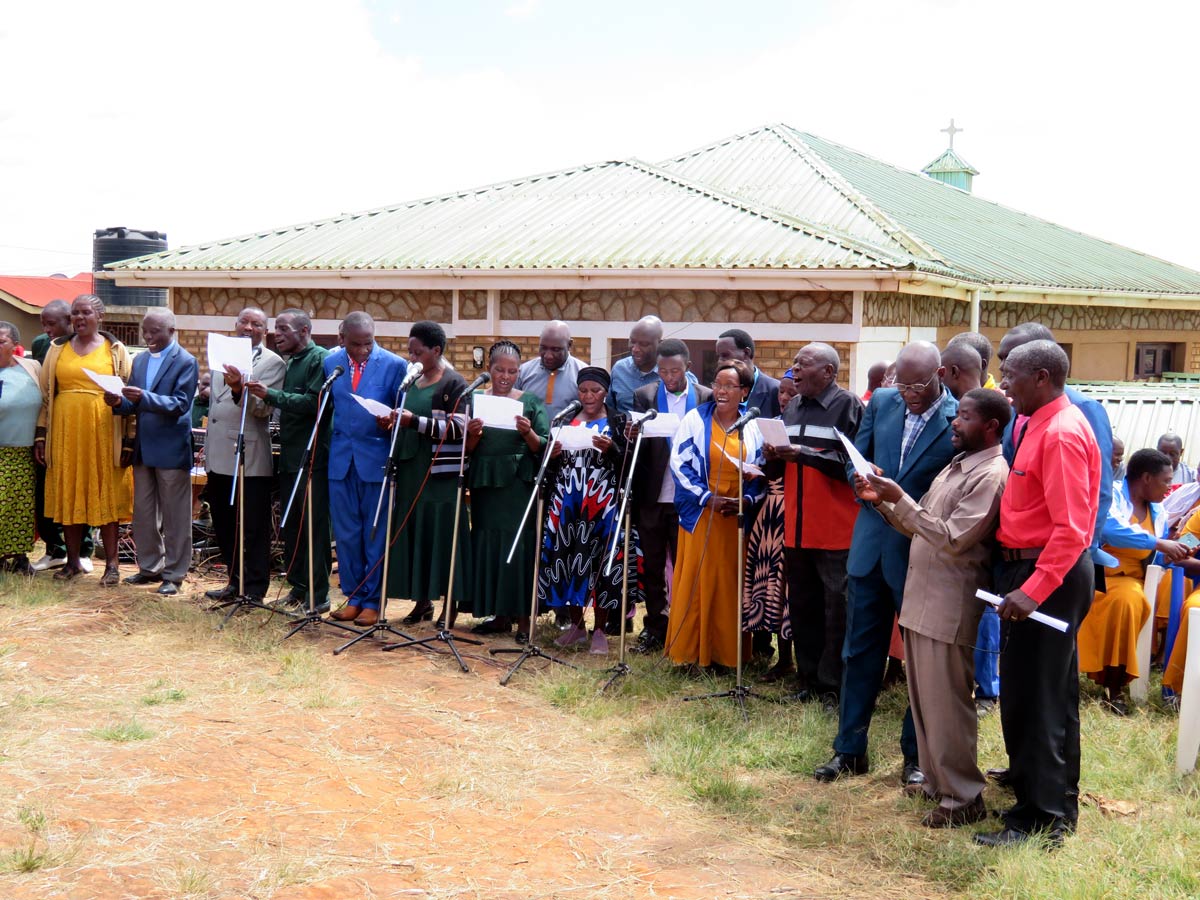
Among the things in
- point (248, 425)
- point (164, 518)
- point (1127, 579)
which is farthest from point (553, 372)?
point (1127, 579)

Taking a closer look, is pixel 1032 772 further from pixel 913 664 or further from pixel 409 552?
pixel 409 552

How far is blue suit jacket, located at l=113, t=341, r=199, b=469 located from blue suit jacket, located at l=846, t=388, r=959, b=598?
5.50m

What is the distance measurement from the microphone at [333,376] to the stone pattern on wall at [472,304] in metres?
5.54

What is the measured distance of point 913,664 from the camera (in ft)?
16.9

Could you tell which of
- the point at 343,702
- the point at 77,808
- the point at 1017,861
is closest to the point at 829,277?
the point at 343,702

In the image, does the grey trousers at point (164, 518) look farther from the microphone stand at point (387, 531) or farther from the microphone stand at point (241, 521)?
the microphone stand at point (387, 531)

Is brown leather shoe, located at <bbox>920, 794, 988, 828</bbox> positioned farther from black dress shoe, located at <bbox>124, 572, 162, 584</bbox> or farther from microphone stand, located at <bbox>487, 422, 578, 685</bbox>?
black dress shoe, located at <bbox>124, 572, 162, 584</bbox>

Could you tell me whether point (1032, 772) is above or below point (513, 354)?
below

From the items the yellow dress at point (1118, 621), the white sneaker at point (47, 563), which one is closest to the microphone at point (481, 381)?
the yellow dress at point (1118, 621)

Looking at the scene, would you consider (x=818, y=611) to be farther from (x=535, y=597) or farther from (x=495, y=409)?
(x=495, y=409)

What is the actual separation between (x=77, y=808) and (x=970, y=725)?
3866 mm

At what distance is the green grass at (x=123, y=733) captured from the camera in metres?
6.04

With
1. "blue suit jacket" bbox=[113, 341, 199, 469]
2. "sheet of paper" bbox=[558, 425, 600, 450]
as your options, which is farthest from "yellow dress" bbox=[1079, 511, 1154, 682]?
"blue suit jacket" bbox=[113, 341, 199, 469]

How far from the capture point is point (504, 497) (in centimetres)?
791
